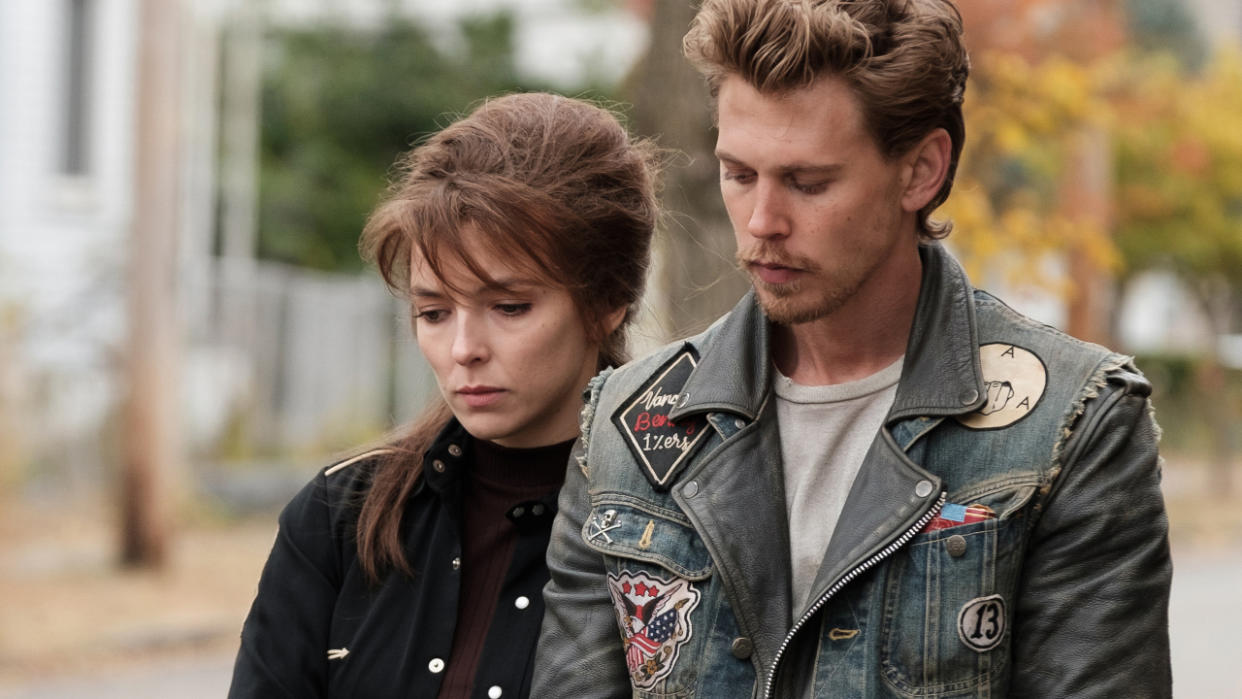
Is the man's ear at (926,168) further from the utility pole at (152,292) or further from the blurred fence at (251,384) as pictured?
the blurred fence at (251,384)

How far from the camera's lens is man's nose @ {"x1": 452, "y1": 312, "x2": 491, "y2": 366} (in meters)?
2.94

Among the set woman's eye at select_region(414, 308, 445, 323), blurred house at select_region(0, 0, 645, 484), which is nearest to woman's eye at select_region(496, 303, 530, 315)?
woman's eye at select_region(414, 308, 445, 323)

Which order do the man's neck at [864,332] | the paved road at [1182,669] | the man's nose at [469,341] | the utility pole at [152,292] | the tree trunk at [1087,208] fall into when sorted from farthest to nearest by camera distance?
the tree trunk at [1087,208] < the utility pole at [152,292] < the paved road at [1182,669] < the man's nose at [469,341] < the man's neck at [864,332]

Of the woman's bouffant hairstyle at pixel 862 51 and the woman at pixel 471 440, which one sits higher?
the woman's bouffant hairstyle at pixel 862 51

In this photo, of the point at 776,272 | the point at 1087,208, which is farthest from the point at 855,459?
the point at 1087,208

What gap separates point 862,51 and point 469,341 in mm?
876

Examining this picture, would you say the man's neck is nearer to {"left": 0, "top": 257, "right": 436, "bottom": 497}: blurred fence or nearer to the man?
the man

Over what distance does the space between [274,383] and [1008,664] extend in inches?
515

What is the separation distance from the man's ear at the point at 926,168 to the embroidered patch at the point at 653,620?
725 millimetres

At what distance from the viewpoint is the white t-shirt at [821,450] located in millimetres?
2594

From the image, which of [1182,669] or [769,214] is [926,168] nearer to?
[769,214]

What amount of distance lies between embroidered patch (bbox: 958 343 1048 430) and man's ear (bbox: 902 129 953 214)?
0.29 m

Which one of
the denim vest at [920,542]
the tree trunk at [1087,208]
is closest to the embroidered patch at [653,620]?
the denim vest at [920,542]

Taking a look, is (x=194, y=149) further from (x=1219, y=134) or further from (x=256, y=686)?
(x=256, y=686)
